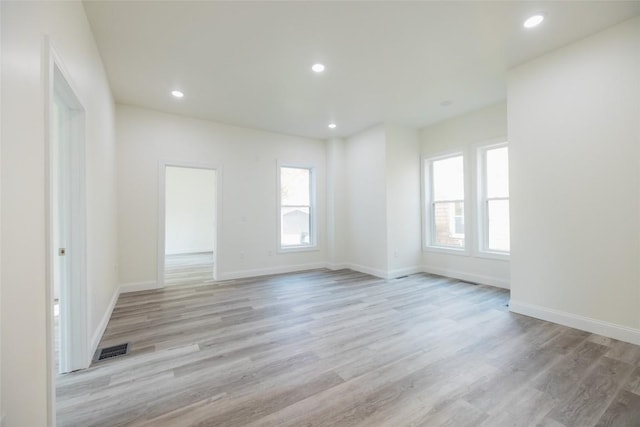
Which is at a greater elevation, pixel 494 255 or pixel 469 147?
pixel 469 147

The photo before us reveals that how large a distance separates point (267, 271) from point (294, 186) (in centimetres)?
189

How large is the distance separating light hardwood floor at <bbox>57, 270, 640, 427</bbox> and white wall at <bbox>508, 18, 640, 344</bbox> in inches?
13.8

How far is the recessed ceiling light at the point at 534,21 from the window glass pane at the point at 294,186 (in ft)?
14.1

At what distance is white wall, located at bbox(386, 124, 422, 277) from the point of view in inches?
200

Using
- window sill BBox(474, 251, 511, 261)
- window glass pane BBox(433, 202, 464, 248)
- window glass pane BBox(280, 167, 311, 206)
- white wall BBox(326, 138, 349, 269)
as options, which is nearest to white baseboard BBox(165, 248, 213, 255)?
window glass pane BBox(280, 167, 311, 206)

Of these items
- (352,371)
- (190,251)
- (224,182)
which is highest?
(224,182)

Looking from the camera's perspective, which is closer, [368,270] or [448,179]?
[448,179]

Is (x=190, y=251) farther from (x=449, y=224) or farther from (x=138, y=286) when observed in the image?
(x=449, y=224)

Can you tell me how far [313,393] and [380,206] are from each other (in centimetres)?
375

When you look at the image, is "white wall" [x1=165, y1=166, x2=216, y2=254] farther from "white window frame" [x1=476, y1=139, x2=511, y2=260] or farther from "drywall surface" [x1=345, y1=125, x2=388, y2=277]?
"white window frame" [x1=476, y1=139, x2=511, y2=260]

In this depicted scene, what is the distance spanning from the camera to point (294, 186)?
596 centimetres

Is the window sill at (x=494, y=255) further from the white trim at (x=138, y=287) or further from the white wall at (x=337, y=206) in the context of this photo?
the white trim at (x=138, y=287)

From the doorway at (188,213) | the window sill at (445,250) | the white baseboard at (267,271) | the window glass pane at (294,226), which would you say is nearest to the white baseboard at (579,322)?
the window sill at (445,250)

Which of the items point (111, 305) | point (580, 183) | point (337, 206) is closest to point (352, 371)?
point (580, 183)
